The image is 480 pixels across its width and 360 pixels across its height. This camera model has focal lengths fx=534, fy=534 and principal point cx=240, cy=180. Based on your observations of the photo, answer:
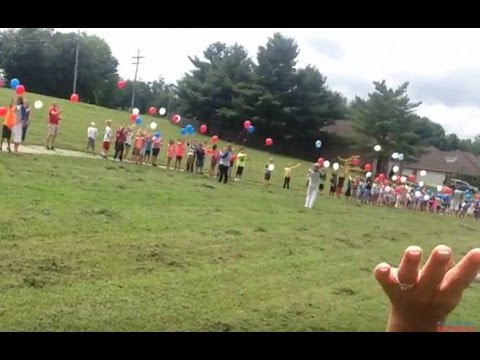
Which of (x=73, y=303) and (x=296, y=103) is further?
(x=296, y=103)

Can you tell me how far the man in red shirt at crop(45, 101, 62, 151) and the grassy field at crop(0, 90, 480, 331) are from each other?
105 mm

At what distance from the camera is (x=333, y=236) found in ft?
10.4

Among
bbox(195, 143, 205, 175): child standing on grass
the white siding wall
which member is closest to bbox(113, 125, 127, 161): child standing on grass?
bbox(195, 143, 205, 175): child standing on grass

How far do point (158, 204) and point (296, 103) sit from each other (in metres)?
1.36

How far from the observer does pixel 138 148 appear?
4430 millimetres

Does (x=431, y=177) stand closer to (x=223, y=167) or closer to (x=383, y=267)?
(x=383, y=267)

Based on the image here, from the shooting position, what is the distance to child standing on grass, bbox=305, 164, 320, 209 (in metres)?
3.39

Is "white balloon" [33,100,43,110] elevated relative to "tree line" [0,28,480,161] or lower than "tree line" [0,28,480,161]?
lower

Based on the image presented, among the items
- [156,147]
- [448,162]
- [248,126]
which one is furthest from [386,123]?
[156,147]

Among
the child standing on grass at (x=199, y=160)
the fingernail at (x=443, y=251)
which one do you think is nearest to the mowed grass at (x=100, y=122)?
the child standing on grass at (x=199, y=160)

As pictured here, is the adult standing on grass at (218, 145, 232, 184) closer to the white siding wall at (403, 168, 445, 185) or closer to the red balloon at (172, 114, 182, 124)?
the red balloon at (172, 114, 182, 124)

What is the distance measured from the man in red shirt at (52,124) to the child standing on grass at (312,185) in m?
1.50
